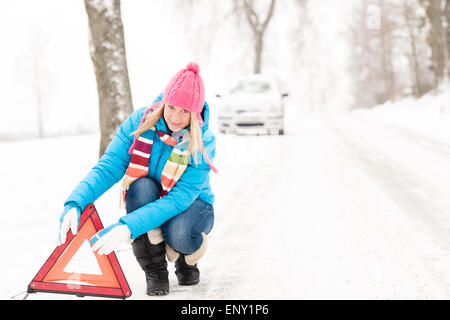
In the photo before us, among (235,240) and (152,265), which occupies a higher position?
(152,265)

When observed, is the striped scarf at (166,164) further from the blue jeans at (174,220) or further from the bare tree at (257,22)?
the bare tree at (257,22)

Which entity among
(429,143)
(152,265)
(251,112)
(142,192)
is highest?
(142,192)

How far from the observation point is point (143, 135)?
10.2ft

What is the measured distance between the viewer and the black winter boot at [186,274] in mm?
3344

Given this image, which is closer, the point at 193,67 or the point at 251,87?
the point at 193,67

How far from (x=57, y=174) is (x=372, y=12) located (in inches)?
1497

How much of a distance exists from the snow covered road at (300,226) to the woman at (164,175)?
302 mm

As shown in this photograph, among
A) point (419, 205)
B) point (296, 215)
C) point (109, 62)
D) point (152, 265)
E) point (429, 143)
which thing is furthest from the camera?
point (429, 143)

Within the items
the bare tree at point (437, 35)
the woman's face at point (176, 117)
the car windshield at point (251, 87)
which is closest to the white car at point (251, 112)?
the car windshield at point (251, 87)

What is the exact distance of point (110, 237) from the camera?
276 cm

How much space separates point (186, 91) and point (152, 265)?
40.8 inches

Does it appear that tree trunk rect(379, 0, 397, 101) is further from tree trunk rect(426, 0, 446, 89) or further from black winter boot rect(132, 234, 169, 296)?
black winter boot rect(132, 234, 169, 296)

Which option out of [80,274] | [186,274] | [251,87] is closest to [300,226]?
[186,274]

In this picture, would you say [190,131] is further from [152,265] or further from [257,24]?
[257,24]
